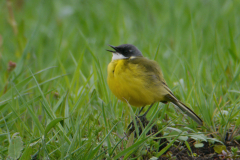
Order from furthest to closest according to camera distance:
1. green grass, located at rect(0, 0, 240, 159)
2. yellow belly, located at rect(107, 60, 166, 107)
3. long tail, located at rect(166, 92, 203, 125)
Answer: yellow belly, located at rect(107, 60, 166, 107), long tail, located at rect(166, 92, 203, 125), green grass, located at rect(0, 0, 240, 159)

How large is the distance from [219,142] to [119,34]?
397 cm

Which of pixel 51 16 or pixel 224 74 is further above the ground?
pixel 51 16

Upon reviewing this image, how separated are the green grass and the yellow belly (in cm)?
16

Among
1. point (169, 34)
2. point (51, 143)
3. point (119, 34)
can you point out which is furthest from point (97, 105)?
point (169, 34)

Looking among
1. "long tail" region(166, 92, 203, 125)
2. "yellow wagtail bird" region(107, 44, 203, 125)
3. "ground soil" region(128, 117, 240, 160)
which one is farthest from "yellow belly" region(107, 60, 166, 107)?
"ground soil" region(128, 117, 240, 160)

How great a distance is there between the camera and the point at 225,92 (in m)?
4.54

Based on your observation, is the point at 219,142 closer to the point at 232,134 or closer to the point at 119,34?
the point at 232,134

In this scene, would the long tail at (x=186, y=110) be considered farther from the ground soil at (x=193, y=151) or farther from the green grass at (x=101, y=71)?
the ground soil at (x=193, y=151)

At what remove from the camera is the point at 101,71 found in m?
4.00

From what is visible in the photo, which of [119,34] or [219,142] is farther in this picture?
[119,34]

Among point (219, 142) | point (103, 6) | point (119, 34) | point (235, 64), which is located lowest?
point (219, 142)

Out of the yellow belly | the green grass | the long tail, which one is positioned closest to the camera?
the green grass

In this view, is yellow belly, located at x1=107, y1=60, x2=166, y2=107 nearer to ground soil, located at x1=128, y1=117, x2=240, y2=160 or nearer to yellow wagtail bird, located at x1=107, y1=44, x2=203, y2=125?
yellow wagtail bird, located at x1=107, y1=44, x2=203, y2=125

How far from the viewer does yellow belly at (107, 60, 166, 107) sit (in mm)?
3881
